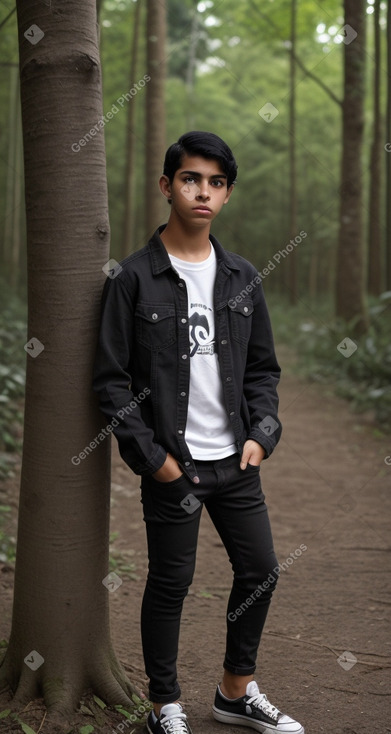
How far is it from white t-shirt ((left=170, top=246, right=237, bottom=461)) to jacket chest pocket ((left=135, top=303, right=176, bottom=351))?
0.34 feet

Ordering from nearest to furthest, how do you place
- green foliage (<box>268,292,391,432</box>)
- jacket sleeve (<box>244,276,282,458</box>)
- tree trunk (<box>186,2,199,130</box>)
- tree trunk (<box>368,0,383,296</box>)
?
1. jacket sleeve (<box>244,276,282,458</box>)
2. green foliage (<box>268,292,391,432</box>)
3. tree trunk (<box>368,0,383,296</box>)
4. tree trunk (<box>186,2,199,130</box>)

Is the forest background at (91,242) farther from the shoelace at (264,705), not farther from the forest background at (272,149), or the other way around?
the shoelace at (264,705)

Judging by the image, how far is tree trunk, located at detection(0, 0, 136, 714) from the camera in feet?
9.00

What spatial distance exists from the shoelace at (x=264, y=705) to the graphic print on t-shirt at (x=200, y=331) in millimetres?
1352

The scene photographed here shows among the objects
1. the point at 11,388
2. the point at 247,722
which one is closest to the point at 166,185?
the point at 247,722

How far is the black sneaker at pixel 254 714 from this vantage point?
9.44 ft

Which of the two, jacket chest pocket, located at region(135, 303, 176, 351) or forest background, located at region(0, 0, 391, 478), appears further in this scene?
forest background, located at region(0, 0, 391, 478)

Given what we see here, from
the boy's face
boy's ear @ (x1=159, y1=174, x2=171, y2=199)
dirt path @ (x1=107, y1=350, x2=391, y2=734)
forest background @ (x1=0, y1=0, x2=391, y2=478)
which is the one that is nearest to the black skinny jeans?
dirt path @ (x1=107, y1=350, x2=391, y2=734)

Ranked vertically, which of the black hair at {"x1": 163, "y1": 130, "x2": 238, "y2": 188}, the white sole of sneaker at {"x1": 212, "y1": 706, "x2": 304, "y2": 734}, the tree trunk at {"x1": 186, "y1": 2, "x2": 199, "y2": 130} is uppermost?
the tree trunk at {"x1": 186, "y1": 2, "x2": 199, "y2": 130}

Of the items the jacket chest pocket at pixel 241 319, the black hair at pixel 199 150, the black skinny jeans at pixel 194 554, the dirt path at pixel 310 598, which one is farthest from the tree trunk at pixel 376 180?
the black skinny jeans at pixel 194 554

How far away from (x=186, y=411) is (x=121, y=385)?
25cm

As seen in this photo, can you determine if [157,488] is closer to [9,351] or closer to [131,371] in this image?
[131,371]

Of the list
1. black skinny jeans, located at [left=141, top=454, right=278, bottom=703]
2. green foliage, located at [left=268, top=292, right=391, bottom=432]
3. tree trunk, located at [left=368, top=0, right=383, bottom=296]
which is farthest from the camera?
tree trunk, located at [left=368, top=0, right=383, bottom=296]

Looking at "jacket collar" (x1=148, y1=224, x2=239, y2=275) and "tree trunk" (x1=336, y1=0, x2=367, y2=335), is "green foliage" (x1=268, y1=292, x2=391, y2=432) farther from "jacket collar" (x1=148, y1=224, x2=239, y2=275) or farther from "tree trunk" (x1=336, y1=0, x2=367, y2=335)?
"jacket collar" (x1=148, y1=224, x2=239, y2=275)
